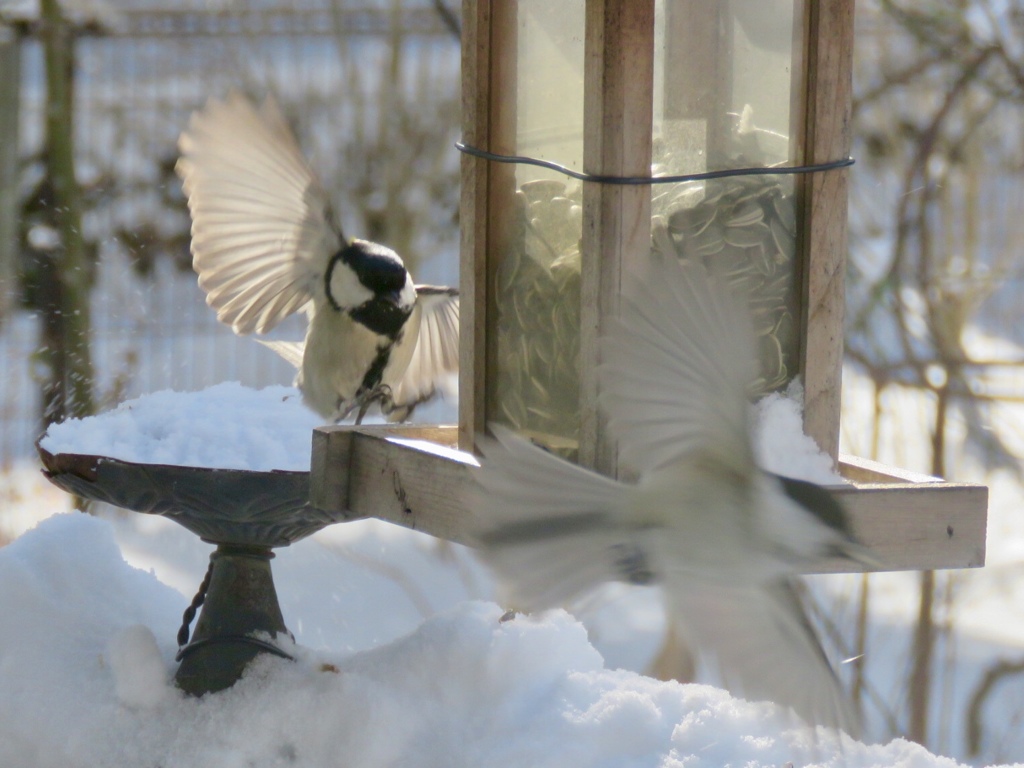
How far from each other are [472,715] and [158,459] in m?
0.48

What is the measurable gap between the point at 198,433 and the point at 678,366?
0.72 metres

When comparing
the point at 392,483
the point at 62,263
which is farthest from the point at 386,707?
the point at 62,263

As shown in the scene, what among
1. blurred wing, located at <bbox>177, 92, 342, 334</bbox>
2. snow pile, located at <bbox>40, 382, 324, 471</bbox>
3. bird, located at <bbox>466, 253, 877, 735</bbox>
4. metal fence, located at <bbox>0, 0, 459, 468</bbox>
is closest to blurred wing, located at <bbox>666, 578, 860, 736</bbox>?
bird, located at <bbox>466, 253, 877, 735</bbox>

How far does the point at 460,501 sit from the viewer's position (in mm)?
1168

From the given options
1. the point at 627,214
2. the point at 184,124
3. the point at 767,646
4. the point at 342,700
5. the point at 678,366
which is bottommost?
the point at 342,700

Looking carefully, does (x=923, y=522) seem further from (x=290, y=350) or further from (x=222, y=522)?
(x=290, y=350)

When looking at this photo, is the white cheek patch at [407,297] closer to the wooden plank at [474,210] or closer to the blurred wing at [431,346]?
the blurred wing at [431,346]

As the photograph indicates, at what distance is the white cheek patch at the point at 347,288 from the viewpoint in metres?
1.81

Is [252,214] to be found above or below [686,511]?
above

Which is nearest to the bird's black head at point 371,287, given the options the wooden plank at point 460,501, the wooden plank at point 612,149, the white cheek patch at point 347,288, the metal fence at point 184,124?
the white cheek patch at point 347,288

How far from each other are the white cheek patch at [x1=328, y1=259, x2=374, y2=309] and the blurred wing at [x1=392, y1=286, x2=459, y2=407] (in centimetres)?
16

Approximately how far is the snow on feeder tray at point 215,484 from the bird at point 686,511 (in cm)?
28

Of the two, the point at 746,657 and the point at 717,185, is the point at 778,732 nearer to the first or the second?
the point at 746,657

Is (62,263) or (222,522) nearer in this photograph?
(222,522)
